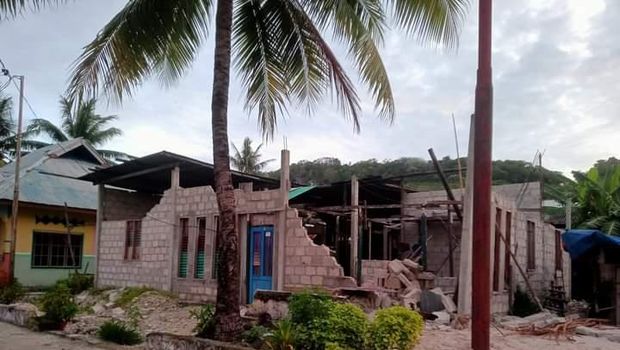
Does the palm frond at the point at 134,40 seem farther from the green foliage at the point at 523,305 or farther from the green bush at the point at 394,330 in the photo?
the green foliage at the point at 523,305

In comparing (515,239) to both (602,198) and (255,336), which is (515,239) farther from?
(255,336)

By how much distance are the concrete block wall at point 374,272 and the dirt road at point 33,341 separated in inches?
269

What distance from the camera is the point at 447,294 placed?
14086 mm

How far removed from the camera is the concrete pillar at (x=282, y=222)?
13.9 m

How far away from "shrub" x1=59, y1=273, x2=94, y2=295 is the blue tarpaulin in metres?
15.6

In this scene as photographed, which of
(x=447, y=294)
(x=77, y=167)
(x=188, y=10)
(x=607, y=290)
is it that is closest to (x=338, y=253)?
(x=447, y=294)

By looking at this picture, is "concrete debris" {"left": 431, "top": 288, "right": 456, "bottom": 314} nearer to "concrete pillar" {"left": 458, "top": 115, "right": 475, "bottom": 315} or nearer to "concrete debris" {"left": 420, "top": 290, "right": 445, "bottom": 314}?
"concrete debris" {"left": 420, "top": 290, "right": 445, "bottom": 314}

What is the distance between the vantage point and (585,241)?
50.4ft

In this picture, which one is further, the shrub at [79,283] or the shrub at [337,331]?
the shrub at [79,283]

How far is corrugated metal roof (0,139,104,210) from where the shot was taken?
23719 millimetres

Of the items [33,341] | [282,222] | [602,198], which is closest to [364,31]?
[282,222]

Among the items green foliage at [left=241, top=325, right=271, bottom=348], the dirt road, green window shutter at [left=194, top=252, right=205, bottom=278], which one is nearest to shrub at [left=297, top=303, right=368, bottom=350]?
green foliage at [left=241, top=325, right=271, bottom=348]

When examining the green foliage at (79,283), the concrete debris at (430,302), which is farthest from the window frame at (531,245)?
the green foliage at (79,283)

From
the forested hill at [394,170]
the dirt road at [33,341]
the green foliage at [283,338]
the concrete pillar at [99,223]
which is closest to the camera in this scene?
the green foliage at [283,338]
